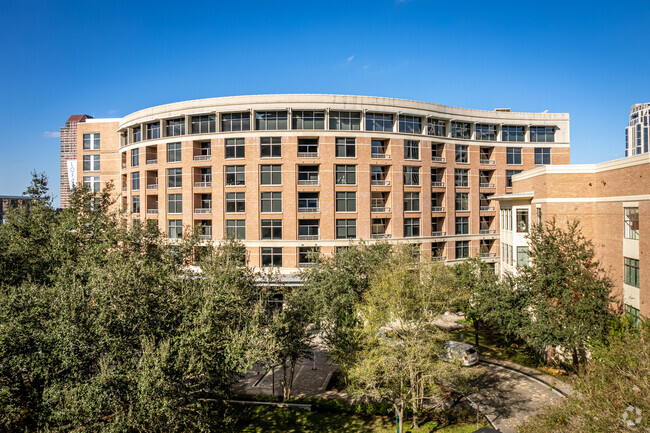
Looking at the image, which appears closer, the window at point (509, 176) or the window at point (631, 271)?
the window at point (631, 271)

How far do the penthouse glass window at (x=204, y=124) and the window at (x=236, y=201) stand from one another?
24.7ft

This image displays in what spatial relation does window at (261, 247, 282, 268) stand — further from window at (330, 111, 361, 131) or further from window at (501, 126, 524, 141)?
window at (501, 126, 524, 141)

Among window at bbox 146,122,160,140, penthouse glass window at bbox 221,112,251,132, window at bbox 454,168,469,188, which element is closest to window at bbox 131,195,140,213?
window at bbox 146,122,160,140

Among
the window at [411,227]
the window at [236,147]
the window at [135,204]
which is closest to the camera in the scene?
the window at [236,147]

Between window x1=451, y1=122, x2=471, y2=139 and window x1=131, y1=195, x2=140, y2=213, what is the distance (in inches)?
1547

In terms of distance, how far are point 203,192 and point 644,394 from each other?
3759 cm

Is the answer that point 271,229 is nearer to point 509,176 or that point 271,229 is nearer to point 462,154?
point 462,154

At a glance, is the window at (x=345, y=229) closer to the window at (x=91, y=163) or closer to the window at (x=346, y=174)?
the window at (x=346, y=174)

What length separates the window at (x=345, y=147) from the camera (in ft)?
125

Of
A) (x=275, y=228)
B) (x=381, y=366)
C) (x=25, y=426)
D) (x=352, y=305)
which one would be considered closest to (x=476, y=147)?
(x=275, y=228)

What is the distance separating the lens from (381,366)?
16172 mm

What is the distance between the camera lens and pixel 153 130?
4166 cm

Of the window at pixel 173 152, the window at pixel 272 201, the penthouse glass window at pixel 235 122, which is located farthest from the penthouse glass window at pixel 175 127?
the window at pixel 272 201

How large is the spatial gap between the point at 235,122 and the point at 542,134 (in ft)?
127
